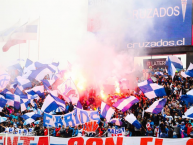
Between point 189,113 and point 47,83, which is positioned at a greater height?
point 47,83

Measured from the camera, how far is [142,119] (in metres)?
8.55

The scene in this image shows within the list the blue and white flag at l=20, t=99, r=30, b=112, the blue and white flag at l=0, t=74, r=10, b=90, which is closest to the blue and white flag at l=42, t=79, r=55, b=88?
the blue and white flag at l=20, t=99, r=30, b=112

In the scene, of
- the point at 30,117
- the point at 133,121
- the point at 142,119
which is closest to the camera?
the point at 133,121

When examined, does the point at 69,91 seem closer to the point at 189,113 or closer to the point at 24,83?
the point at 24,83

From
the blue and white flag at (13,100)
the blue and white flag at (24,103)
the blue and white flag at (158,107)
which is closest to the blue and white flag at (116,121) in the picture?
the blue and white flag at (158,107)

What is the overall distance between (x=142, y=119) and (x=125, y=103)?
0.64m

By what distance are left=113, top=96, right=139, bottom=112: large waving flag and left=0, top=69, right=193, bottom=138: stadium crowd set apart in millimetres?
209

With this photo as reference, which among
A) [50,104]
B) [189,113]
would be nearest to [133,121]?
[189,113]

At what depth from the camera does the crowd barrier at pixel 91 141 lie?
682 centimetres

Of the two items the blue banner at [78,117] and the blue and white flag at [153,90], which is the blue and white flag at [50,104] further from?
the blue and white flag at [153,90]

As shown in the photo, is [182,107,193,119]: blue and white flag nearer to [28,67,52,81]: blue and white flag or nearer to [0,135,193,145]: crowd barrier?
[0,135,193,145]: crowd barrier

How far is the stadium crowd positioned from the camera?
26.7 feet

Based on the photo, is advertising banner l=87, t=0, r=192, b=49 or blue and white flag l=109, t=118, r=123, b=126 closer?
blue and white flag l=109, t=118, r=123, b=126

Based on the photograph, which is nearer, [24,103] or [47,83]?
[24,103]
